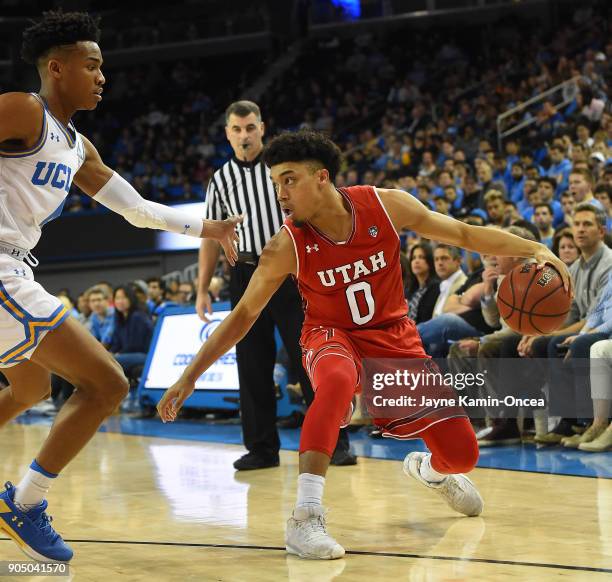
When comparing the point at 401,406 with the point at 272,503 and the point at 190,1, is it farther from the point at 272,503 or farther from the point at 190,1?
the point at 190,1

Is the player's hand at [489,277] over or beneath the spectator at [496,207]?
beneath

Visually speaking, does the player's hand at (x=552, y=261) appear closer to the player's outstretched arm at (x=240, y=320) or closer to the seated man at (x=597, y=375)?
the player's outstretched arm at (x=240, y=320)

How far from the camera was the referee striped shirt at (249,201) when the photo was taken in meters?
5.80

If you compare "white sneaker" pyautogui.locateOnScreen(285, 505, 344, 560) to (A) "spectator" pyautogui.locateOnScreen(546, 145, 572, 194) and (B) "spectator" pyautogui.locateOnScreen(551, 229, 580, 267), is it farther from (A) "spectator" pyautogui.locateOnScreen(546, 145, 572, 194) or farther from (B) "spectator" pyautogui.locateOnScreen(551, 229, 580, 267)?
(A) "spectator" pyautogui.locateOnScreen(546, 145, 572, 194)

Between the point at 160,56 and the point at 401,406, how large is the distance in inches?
932

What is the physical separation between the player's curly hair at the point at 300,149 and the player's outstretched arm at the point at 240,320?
0.32 metres

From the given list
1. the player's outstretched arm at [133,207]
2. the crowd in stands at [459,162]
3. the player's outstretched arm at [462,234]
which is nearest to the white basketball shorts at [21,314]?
the player's outstretched arm at [133,207]

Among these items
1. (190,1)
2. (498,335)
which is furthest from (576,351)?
(190,1)

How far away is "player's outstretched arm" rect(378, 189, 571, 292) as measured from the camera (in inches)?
152

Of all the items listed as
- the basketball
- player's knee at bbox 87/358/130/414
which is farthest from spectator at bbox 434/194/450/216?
player's knee at bbox 87/358/130/414

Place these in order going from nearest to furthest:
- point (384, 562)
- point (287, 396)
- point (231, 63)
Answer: point (384, 562), point (287, 396), point (231, 63)

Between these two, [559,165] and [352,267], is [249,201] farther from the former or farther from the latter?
[559,165]

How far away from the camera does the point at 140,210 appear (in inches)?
152

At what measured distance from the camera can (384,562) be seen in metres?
3.27
